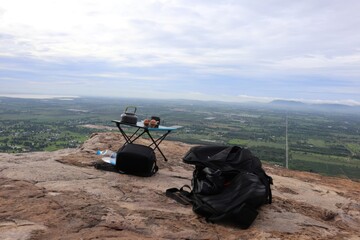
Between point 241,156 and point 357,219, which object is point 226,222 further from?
point 357,219

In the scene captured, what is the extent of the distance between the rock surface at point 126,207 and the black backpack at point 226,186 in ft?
0.44

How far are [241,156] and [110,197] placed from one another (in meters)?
2.05

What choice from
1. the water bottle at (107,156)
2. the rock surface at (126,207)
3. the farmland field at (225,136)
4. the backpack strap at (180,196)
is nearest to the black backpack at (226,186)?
the backpack strap at (180,196)

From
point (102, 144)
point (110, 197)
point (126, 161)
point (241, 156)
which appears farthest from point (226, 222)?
point (102, 144)

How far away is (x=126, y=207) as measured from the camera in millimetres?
4059

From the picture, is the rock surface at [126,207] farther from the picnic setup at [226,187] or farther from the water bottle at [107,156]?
the water bottle at [107,156]

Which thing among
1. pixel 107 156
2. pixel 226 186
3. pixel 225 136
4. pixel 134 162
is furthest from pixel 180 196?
pixel 225 136

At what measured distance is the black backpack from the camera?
377 cm

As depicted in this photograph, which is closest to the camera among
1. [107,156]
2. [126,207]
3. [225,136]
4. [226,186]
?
[126,207]

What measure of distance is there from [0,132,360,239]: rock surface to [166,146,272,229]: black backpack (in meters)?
0.13

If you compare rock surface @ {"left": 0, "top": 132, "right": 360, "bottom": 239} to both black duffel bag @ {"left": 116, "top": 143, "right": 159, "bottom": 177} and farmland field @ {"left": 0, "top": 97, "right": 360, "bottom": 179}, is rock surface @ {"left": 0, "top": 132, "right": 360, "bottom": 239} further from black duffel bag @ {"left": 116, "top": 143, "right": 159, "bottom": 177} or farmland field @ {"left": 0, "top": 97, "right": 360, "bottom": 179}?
farmland field @ {"left": 0, "top": 97, "right": 360, "bottom": 179}

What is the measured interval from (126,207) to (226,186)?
1.39 m

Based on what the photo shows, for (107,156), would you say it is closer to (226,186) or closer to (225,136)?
(226,186)

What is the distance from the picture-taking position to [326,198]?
5.48m
